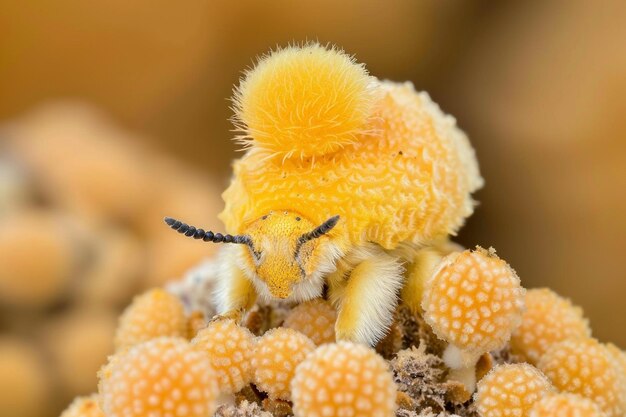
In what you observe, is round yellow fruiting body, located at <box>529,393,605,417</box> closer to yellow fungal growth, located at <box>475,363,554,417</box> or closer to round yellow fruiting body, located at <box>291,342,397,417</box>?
yellow fungal growth, located at <box>475,363,554,417</box>

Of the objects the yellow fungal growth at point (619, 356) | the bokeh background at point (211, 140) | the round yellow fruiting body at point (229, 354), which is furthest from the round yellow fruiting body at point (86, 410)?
the bokeh background at point (211, 140)

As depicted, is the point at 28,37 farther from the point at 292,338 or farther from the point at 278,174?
the point at 292,338

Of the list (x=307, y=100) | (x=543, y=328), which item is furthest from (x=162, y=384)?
(x=543, y=328)

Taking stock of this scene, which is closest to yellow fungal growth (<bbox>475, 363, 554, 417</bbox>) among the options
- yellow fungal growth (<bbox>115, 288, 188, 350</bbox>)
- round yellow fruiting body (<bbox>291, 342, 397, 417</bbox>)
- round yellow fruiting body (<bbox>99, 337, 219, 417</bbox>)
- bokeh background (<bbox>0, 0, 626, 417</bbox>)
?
round yellow fruiting body (<bbox>291, 342, 397, 417</bbox>)

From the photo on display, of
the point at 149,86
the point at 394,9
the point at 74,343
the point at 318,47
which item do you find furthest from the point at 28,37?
the point at 318,47

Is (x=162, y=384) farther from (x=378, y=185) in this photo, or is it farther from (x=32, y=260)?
(x=32, y=260)
